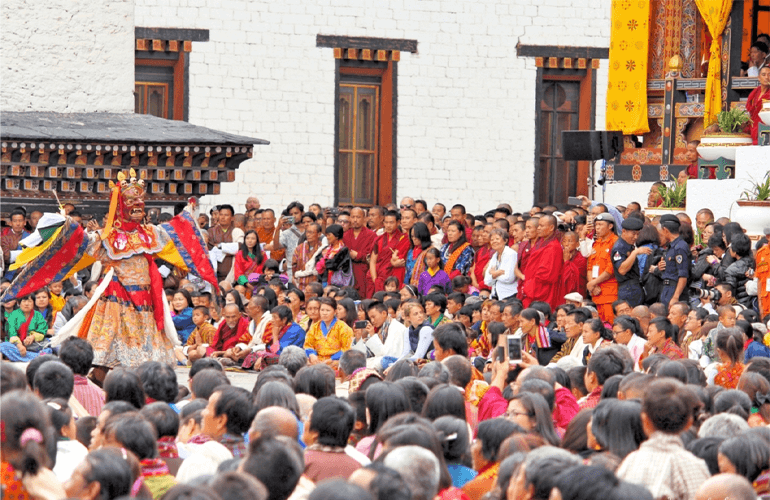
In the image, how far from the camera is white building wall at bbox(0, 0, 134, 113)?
1442cm

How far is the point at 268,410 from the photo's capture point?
520cm

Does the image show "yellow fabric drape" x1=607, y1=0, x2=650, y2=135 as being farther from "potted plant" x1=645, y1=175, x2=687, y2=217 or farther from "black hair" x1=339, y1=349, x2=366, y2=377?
"black hair" x1=339, y1=349, x2=366, y2=377

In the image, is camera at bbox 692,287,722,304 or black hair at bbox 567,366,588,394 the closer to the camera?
black hair at bbox 567,366,588,394

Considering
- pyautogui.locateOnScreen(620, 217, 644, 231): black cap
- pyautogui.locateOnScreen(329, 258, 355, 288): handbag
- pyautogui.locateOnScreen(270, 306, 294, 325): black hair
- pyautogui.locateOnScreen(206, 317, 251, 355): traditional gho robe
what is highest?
pyautogui.locateOnScreen(620, 217, 644, 231): black cap

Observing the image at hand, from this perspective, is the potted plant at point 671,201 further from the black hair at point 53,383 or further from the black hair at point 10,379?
the black hair at point 10,379

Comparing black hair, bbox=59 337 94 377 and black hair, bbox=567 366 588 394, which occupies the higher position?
black hair, bbox=59 337 94 377

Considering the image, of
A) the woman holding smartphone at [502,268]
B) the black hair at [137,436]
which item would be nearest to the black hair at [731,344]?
the black hair at [137,436]

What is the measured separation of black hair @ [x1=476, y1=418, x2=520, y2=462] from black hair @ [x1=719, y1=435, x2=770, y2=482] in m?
0.82

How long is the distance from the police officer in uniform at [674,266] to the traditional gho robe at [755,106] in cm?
384

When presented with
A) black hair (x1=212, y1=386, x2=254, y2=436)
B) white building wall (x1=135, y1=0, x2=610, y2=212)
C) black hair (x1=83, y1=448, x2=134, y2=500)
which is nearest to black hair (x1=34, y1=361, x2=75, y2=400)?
black hair (x1=212, y1=386, x2=254, y2=436)

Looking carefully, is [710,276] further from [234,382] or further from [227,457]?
[227,457]

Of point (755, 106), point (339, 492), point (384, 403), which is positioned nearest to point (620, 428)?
point (384, 403)

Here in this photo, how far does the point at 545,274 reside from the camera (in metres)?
12.3

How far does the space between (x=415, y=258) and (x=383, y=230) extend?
A: 1.07 meters
